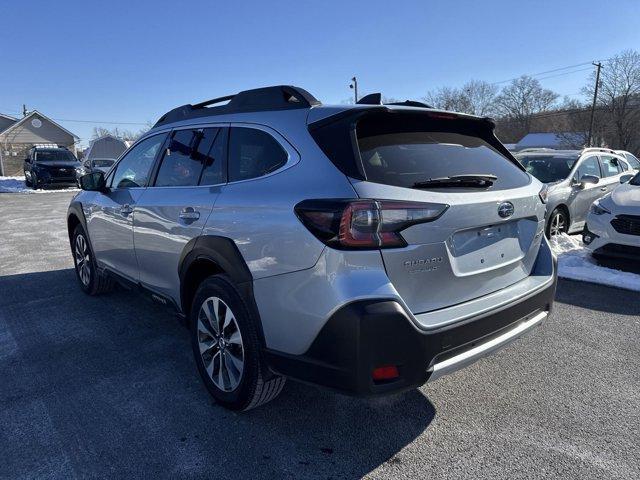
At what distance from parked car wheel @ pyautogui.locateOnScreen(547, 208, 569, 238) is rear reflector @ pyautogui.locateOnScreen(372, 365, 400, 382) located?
6.27 m

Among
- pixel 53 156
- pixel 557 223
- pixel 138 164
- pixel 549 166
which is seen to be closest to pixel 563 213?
pixel 557 223

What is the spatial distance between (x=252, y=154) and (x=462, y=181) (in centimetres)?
124

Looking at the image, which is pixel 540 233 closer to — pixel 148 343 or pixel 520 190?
pixel 520 190

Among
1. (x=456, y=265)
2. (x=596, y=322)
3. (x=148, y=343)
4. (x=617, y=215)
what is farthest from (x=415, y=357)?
(x=617, y=215)

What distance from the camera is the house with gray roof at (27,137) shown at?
4319 centimetres

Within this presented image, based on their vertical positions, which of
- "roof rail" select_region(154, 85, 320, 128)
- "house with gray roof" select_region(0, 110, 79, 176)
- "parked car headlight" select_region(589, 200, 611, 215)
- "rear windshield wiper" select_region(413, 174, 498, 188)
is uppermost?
"house with gray roof" select_region(0, 110, 79, 176)

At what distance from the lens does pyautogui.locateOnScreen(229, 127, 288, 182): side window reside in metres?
2.70

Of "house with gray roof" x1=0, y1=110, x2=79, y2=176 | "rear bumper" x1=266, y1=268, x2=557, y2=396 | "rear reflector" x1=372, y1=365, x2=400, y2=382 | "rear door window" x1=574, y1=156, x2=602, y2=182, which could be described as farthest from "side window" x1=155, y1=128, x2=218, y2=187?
"house with gray roof" x1=0, y1=110, x2=79, y2=176

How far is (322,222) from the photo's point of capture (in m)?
2.25

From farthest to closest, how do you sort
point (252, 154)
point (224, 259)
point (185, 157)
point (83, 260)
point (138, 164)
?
point (83, 260)
point (138, 164)
point (185, 157)
point (252, 154)
point (224, 259)

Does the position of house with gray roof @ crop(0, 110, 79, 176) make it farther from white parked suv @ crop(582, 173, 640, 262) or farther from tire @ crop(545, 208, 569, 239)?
white parked suv @ crop(582, 173, 640, 262)

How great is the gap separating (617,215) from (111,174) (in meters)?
5.97

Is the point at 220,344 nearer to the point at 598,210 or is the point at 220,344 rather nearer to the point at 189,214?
the point at 189,214

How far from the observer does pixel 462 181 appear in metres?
2.57
